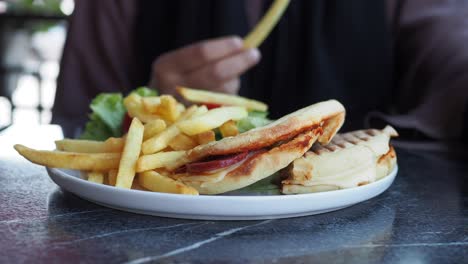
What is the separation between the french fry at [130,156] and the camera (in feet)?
2.66

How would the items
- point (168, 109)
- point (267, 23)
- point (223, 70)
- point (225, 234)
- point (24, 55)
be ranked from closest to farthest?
point (225, 234), point (168, 109), point (267, 23), point (223, 70), point (24, 55)

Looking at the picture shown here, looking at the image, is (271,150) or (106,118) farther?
(106,118)

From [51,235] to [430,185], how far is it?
0.68 meters

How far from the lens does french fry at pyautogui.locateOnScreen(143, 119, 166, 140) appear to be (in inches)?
35.6

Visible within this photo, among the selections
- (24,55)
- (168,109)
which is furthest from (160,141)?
(24,55)

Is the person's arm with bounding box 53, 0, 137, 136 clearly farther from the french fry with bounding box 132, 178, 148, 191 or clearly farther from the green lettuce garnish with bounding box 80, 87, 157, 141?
the french fry with bounding box 132, 178, 148, 191

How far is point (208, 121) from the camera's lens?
2.89 ft

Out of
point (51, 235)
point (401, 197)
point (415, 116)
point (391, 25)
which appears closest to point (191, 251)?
point (51, 235)

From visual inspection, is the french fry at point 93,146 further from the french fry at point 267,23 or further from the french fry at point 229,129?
the french fry at point 267,23

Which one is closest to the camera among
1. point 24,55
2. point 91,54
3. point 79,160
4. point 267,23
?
point 79,160

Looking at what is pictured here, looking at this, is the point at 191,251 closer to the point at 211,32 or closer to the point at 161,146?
the point at 161,146

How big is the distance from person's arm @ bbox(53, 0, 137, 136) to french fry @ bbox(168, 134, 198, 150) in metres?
1.45

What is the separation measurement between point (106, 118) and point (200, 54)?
0.63 m

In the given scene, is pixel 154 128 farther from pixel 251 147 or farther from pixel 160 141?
pixel 251 147
